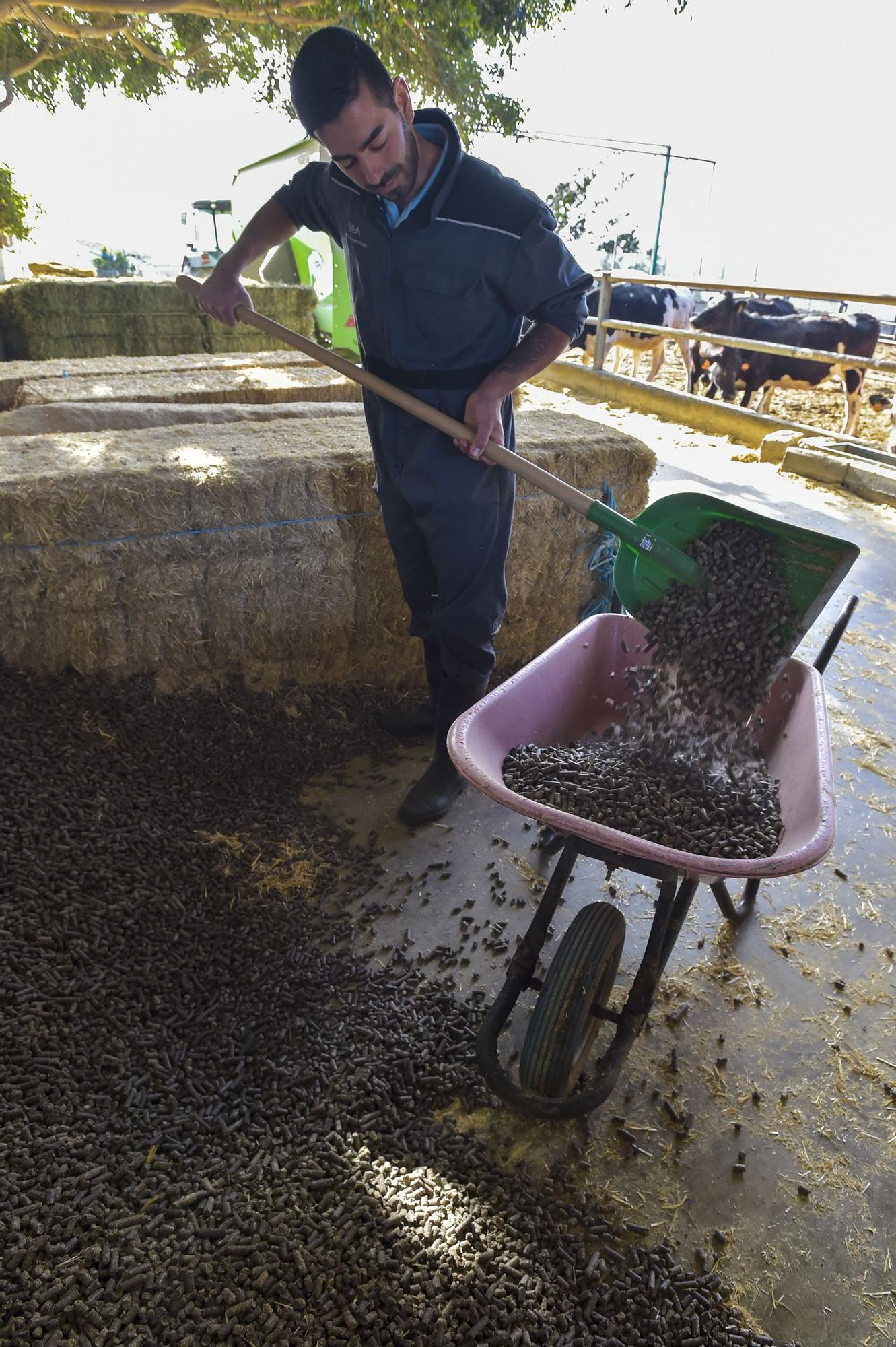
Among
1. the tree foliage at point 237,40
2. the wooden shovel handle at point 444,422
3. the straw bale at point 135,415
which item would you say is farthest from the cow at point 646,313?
the wooden shovel handle at point 444,422

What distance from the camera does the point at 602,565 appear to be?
415cm

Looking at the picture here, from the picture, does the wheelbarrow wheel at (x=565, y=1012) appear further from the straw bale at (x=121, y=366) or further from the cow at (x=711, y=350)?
the cow at (x=711, y=350)

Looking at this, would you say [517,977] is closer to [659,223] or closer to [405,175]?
[405,175]

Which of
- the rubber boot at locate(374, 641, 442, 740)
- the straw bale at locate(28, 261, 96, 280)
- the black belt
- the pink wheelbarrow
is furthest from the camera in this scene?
the straw bale at locate(28, 261, 96, 280)

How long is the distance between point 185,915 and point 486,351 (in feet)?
6.55

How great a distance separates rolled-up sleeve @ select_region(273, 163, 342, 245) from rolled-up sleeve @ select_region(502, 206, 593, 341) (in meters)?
0.66

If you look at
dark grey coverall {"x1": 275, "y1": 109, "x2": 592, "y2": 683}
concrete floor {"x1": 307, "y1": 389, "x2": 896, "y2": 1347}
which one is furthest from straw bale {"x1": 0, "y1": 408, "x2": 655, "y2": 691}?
concrete floor {"x1": 307, "y1": 389, "x2": 896, "y2": 1347}

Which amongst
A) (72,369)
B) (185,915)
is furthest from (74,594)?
(72,369)

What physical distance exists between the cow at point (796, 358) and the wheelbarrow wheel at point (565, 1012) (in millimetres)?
9222

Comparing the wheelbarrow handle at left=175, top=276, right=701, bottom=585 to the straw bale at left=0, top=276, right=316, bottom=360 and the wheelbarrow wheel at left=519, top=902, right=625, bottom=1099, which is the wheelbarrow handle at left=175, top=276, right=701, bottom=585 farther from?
the straw bale at left=0, top=276, right=316, bottom=360

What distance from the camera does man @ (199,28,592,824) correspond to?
2.17 m

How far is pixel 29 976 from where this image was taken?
2207 mm

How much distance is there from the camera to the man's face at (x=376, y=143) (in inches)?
83.0

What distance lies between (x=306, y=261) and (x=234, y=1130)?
12023 millimetres
